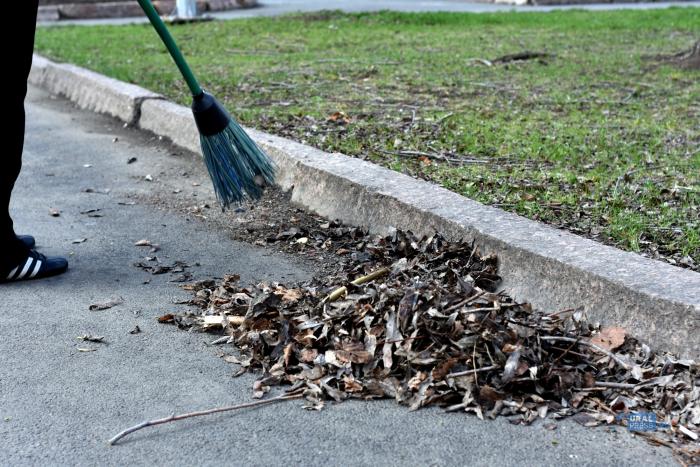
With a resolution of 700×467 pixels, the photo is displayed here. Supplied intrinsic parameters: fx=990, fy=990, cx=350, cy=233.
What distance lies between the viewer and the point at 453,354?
9.23ft

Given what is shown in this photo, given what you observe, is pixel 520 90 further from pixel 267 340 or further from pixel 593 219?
pixel 267 340

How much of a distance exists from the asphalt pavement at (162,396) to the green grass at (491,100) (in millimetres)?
1147

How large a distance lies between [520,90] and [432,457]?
191 inches

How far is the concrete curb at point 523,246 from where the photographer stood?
285 cm

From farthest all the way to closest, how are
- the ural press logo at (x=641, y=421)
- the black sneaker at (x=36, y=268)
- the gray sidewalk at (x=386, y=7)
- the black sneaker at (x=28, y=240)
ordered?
the gray sidewalk at (x=386, y=7)
the black sneaker at (x=28, y=240)
the black sneaker at (x=36, y=268)
the ural press logo at (x=641, y=421)

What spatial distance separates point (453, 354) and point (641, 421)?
1.78 feet

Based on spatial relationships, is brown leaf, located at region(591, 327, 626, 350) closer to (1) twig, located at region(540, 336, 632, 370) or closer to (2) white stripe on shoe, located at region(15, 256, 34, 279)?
(1) twig, located at region(540, 336, 632, 370)

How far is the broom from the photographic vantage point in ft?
13.0

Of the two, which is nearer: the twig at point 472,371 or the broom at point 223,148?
the twig at point 472,371

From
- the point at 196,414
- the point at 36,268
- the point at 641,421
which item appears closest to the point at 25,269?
the point at 36,268

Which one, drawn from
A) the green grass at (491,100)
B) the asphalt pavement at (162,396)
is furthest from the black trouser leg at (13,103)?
the green grass at (491,100)

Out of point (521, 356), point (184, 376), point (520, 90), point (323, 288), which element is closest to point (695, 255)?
point (521, 356)

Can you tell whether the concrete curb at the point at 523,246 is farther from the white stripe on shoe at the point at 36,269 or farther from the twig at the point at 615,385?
the white stripe on shoe at the point at 36,269

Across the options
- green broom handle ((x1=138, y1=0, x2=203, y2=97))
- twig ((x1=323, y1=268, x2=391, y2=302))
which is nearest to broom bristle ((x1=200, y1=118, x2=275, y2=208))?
green broom handle ((x1=138, y1=0, x2=203, y2=97))
